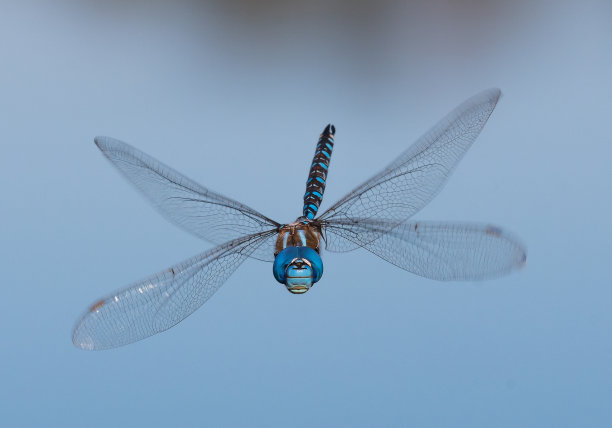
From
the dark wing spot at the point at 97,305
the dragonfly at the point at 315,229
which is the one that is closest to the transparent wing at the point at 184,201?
the dragonfly at the point at 315,229

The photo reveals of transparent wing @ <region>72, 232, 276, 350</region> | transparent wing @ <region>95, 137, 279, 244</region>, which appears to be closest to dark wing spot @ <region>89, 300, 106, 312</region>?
transparent wing @ <region>72, 232, 276, 350</region>

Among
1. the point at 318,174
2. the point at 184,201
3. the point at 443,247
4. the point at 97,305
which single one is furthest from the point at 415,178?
the point at 97,305

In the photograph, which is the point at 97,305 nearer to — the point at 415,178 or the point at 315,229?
the point at 315,229

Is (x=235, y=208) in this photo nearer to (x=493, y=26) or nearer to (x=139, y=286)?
(x=139, y=286)

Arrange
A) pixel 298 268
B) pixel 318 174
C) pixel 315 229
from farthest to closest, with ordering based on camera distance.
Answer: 1. pixel 318 174
2. pixel 315 229
3. pixel 298 268

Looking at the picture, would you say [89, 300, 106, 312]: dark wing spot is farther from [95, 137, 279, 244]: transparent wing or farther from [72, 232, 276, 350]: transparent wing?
[95, 137, 279, 244]: transparent wing

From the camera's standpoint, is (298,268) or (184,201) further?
(184,201)
